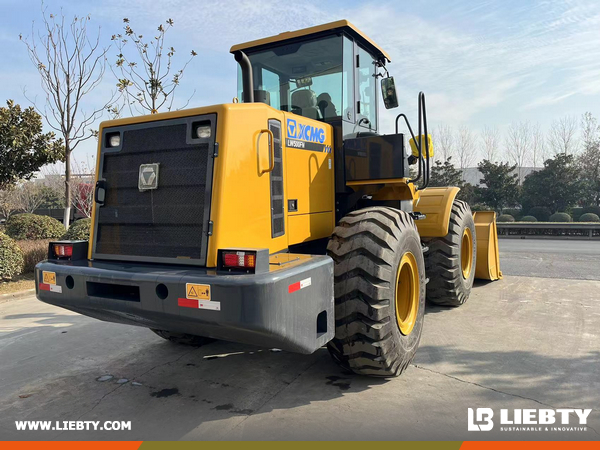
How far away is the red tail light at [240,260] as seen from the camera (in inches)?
115

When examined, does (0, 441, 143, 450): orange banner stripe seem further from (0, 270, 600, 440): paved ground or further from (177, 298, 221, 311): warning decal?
(177, 298, 221, 311): warning decal

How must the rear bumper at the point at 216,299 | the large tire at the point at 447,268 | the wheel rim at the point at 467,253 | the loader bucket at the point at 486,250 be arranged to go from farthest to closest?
the loader bucket at the point at 486,250
the wheel rim at the point at 467,253
the large tire at the point at 447,268
the rear bumper at the point at 216,299

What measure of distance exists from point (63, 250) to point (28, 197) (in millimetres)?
27763

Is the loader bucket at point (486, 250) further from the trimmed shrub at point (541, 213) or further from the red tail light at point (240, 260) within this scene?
the trimmed shrub at point (541, 213)

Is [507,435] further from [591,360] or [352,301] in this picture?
[591,360]

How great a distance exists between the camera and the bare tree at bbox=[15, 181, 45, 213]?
87.3ft

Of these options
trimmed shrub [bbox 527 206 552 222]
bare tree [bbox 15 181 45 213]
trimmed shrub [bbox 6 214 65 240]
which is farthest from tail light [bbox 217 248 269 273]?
bare tree [bbox 15 181 45 213]

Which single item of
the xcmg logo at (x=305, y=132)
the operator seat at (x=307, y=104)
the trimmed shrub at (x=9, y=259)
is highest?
the operator seat at (x=307, y=104)

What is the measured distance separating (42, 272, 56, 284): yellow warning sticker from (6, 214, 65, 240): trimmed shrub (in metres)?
8.44

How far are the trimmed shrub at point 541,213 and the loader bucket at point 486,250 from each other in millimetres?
20749

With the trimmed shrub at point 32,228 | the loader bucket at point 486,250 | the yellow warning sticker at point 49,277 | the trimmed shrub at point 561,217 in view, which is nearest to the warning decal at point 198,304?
the yellow warning sticker at point 49,277

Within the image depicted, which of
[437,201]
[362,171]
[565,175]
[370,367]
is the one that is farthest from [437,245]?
[565,175]

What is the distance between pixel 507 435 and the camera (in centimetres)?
299

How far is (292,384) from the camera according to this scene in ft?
12.6
